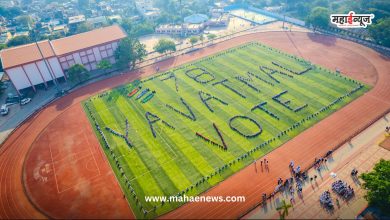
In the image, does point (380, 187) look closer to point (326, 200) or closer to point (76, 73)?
point (326, 200)

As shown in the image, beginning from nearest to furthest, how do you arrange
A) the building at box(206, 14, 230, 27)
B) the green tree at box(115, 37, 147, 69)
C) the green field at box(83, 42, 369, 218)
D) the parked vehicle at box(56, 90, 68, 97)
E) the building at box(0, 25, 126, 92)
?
1. the green field at box(83, 42, 369, 218)
2. the building at box(0, 25, 126, 92)
3. the parked vehicle at box(56, 90, 68, 97)
4. the green tree at box(115, 37, 147, 69)
5. the building at box(206, 14, 230, 27)

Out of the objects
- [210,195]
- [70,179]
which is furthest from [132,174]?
[210,195]

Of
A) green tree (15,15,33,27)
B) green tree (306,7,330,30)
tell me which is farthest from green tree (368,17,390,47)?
green tree (15,15,33,27)

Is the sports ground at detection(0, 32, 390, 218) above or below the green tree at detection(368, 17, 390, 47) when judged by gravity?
below

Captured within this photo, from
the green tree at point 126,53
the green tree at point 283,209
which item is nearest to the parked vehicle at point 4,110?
the green tree at point 126,53

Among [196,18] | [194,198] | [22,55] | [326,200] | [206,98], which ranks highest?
[22,55]

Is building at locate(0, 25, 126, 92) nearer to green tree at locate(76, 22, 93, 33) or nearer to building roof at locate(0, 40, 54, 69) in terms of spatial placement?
building roof at locate(0, 40, 54, 69)

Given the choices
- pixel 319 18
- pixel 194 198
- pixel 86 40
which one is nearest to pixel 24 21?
pixel 86 40
